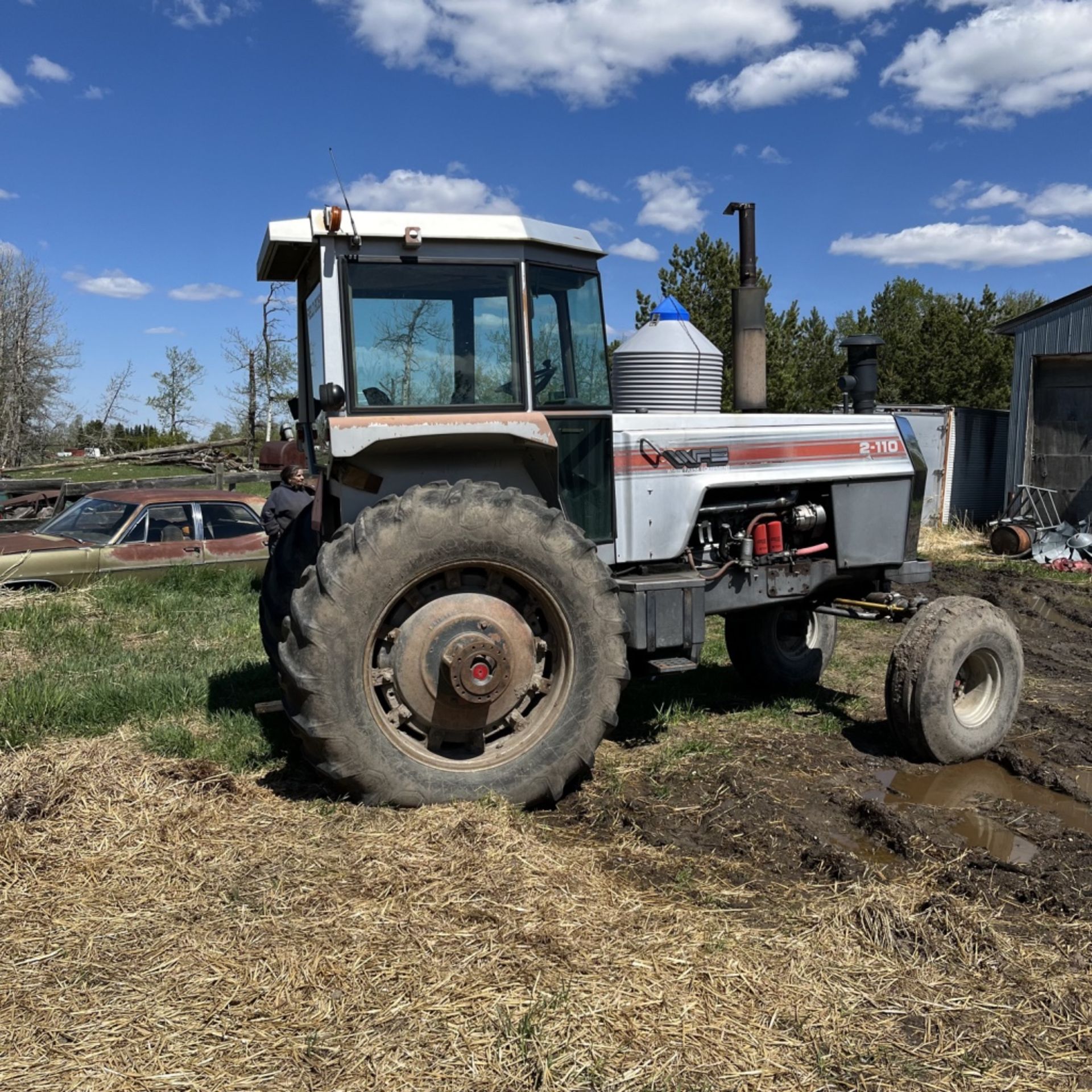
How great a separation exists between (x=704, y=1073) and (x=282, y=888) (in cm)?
163

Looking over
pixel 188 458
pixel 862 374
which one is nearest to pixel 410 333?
pixel 862 374

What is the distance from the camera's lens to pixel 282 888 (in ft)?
11.7

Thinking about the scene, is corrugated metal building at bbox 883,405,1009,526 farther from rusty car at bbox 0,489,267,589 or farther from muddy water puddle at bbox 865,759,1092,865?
muddy water puddle at bbox 865,759,1092,865

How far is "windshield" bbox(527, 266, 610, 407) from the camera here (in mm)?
4836

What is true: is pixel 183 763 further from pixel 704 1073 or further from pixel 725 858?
pixel 704 1073

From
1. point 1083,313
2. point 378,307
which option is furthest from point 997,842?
point 1083,313

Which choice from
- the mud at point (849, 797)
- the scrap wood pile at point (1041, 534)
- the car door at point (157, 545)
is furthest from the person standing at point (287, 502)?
the scrap wood pile at point (1041, 534)

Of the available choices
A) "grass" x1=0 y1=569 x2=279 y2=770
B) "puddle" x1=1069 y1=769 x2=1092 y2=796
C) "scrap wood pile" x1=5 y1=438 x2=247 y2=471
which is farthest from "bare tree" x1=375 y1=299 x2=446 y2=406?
"scrap wood pile" x1=5 y1=438 x2=247 y2=471

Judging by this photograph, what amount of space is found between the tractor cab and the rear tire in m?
2.20

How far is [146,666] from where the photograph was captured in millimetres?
6855

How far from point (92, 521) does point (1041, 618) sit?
31.3ft

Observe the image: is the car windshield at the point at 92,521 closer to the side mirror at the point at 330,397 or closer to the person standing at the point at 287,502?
the person standing at the point at 287,502

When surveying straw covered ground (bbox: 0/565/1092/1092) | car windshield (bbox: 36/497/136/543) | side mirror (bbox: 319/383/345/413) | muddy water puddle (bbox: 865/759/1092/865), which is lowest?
muddy water puddle (bbox: 865/759/1092/865)

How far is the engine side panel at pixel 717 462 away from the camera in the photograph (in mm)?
5215
